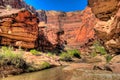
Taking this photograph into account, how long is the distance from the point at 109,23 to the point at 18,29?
51.5 feet

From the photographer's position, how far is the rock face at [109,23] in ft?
67.4

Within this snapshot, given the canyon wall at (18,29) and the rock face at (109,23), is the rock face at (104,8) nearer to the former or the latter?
the rock face at (109,23)

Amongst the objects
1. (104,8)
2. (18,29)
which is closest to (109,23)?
(104,8)

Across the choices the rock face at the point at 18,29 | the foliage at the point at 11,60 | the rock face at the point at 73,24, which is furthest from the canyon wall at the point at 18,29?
the rock face at the point at 73,24

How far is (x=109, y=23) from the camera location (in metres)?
22.3

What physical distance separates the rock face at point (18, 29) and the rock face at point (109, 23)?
13.3m

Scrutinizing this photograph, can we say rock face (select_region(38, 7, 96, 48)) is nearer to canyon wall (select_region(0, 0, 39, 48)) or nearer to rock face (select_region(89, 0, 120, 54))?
canyon wall (select_region(0, 0, 39, 48))

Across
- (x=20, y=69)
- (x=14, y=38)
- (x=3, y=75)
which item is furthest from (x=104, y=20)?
(x=14, y=38)

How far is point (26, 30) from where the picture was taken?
109ft

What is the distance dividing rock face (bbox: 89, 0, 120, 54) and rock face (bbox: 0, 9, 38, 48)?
1334 centimetres

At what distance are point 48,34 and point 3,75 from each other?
32937 mm

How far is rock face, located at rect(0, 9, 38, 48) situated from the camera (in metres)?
31.3

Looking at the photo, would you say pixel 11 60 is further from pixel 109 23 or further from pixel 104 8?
pixel 104 8

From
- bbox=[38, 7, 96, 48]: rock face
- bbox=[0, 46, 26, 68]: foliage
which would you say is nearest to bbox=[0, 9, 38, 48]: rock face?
bbox=[0, 46, 26, 68]: foliage
